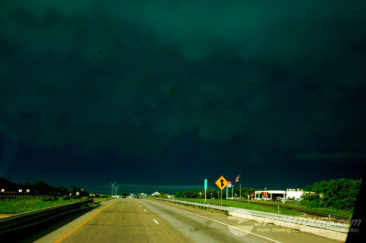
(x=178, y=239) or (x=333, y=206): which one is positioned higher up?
(x=178, y=239)

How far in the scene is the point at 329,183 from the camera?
166ft

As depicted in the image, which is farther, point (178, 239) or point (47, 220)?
point (47, 220)

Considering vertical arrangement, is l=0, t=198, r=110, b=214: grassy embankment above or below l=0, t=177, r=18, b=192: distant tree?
above

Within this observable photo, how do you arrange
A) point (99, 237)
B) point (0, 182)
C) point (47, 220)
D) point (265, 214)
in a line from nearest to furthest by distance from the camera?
point (99, 237)
point (47, 220)
point (265, 214)
point (0, 182)

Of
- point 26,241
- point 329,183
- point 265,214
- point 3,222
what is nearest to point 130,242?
point 26,241

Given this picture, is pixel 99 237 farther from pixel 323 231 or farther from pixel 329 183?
pixel 329 183

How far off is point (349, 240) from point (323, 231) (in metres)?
11.3

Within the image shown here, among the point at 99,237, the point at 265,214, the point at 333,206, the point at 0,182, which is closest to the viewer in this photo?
the point at 99,237

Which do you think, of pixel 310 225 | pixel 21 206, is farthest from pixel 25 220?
pixel 21 206

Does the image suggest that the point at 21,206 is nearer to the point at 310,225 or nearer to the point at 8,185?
the point at 310,225

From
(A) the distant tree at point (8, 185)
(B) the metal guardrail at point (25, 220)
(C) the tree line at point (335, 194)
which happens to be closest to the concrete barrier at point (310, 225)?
(B) the metal guardrail at point (25, 220)

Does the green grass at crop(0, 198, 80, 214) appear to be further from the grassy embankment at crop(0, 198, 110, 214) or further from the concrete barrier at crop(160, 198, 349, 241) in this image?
the concrete barrier at crop(160, 198, 349, 241)

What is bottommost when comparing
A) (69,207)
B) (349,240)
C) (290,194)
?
(290,194)

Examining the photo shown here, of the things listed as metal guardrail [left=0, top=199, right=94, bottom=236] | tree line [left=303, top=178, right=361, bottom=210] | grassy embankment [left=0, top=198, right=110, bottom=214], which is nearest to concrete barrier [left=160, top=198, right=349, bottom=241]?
metal guardrail [left=0, top=199, right=94, bottom=236]
